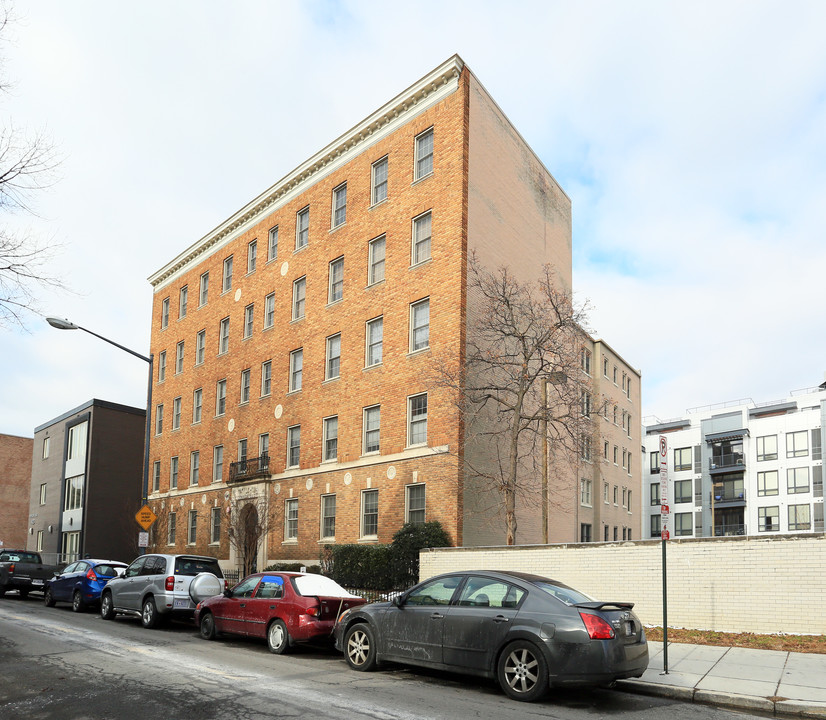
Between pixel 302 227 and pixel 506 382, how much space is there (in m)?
13.4

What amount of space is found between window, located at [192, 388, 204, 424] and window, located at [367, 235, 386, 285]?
49.9 feet

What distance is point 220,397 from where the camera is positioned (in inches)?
1540

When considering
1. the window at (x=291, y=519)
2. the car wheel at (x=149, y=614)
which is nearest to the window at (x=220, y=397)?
the window at (x=291, y=519)

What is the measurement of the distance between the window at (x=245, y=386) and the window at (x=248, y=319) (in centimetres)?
167

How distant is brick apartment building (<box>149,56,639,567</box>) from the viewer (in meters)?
26.6

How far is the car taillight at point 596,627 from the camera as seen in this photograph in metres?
9.45

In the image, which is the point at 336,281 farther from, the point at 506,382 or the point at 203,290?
the point at 203,290

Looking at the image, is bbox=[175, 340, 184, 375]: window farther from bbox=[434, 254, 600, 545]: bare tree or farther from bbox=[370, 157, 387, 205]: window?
bbox=[434, 254, 600, 545]: bare tree

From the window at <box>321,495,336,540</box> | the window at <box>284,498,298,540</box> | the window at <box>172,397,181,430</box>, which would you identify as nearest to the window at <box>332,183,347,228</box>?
the window at <box>321,495,336,540</box>

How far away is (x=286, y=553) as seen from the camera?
31.3m

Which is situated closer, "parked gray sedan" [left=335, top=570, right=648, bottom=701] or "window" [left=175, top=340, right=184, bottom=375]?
"parked gray sedan" [left=335, top=570, right=648, bottom=701]

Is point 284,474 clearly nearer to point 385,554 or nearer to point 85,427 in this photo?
point 385,554

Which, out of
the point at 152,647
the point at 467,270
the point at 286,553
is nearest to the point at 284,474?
the point at 286,553

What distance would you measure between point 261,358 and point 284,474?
6006 millimetres
